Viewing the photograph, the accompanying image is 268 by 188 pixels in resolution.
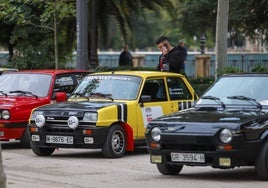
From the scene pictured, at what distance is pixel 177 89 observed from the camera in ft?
52.9

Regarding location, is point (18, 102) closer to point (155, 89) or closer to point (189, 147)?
point (155, 89)

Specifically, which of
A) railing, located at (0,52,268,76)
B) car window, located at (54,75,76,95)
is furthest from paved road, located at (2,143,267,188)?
railing, located at (0,52,268,76)

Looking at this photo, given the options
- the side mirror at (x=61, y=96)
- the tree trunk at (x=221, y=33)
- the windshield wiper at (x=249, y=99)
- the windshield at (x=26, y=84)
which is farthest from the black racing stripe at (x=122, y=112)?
the tree trunk at (x=221, y=33)

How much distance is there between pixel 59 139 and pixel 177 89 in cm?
278

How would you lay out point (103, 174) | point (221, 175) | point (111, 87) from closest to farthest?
point (221, 175) < point (103, 174) < point (111, 87)

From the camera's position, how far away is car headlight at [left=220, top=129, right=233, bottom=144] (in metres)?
11.1

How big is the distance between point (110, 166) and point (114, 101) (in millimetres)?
1774

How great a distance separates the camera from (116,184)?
11.4 meters

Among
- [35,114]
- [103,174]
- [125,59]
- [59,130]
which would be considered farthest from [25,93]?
[125,59]

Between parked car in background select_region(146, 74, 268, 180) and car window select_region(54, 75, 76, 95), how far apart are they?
518 centimetres

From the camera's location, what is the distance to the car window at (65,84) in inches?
671

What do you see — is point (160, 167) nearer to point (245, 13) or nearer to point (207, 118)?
point (207, 118)

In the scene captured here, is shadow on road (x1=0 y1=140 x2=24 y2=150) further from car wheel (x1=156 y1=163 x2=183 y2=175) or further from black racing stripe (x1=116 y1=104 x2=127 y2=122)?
car wheel (x1=156 y1=163 x2=183 y2=175)

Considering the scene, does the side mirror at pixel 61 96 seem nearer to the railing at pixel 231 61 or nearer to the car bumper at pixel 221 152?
the car bumper at pixel 221 152
